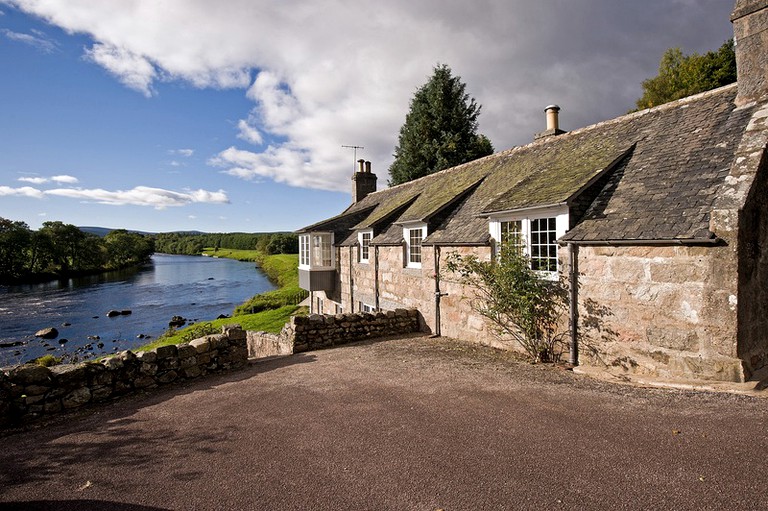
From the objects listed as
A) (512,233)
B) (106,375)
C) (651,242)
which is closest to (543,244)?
(512,233)

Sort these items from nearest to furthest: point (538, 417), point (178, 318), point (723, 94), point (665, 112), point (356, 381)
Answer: point (538, 417) < point (356, 381) < point (723, 94) < point (665, 112) < point (178, 318)

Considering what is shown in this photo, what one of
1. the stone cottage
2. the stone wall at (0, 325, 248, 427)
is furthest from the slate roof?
the stone wall at (0, 325, 248, 427)

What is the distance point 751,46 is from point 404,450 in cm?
1037

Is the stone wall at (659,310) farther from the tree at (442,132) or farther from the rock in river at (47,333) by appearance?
the rock in river at (47,333)

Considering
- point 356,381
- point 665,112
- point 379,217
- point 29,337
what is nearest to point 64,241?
point 29,337

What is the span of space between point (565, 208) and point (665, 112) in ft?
16.0

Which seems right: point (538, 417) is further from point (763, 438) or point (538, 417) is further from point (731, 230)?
point (731, 230)

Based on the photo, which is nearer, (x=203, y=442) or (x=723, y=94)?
(x=203, y=442)

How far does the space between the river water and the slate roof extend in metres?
24.0

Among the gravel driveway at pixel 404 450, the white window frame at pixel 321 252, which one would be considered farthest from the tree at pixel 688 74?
the gravel driveway at pixel 404 450

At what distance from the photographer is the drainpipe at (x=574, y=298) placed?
26.5 ft

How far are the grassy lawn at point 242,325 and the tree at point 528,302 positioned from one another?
1498 cm

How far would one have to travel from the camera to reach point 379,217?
1705 cm

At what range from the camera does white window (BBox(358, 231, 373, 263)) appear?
56.5 ft
